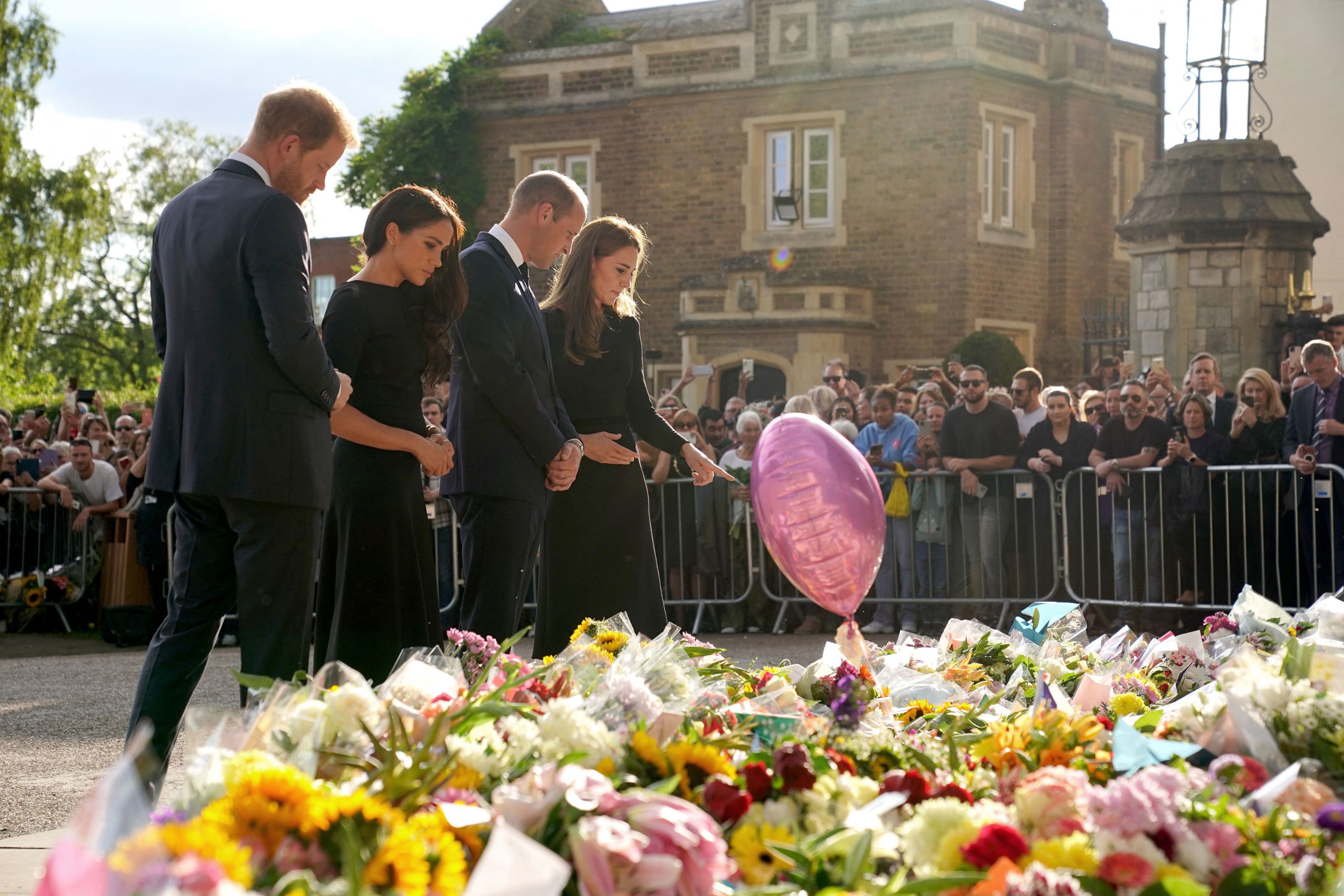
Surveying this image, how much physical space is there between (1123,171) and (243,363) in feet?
88.4

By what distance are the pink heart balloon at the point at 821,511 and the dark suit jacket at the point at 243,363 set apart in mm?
1216

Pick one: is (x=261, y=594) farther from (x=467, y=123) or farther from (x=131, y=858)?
(x=467, y=123)

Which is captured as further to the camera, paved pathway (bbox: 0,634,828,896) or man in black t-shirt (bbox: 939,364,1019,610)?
man in black t-shirt (bbox: 939,364,1019,610)

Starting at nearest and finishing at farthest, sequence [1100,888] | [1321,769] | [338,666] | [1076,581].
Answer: [1100,888] < [1321,769] < [338,666] < [1076,581]

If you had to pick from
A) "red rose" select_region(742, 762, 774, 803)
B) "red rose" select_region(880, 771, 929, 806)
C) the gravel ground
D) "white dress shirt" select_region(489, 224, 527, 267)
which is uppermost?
"white dress shirt" select_region(489, 224, 527, 267)

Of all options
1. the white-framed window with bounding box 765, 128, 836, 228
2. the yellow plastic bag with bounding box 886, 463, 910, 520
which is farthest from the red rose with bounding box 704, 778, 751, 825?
the white-framed window with bounding box 765, 128, 836, 228

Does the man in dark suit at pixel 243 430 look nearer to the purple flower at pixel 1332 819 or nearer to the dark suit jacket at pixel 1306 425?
the purple flower at pixel 1332 819

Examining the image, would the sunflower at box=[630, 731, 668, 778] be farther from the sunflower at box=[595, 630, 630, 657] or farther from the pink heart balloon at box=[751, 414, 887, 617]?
the pink heart balloon at box=[751, 414, 887, 617]

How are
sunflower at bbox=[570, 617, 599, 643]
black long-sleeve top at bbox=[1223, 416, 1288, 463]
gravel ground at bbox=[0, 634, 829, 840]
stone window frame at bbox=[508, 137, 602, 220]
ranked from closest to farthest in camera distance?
1. sunflower at bbox=[570, 617, 599, 643]
2. gravel ground at bbox=[0, 634, 829, 840]
3. black long-sleeve top at bbox=[1223, 416, 1288, 463]
4. stone window frame at bbox=[508, 137, 602, 220]

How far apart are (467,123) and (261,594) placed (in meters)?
26.7

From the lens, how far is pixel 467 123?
2948cm

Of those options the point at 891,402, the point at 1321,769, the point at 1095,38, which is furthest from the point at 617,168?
the point at 1321,769

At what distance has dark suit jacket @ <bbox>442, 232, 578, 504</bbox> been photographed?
4.86 metres

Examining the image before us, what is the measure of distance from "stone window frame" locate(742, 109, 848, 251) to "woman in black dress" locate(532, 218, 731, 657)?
842 inches
